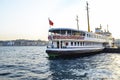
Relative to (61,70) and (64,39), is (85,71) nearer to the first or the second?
(61,70)

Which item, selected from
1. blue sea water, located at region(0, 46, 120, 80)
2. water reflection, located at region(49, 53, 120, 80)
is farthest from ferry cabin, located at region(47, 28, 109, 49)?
water reflection, located at region(49, 53, 120, 80)

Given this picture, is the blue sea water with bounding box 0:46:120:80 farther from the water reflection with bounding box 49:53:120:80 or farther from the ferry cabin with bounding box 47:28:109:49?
the ferry cabin with bounding box 47:28:109:49

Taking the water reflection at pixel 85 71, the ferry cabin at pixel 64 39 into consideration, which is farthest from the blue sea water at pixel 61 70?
the ferry cabin at pixel 64 39

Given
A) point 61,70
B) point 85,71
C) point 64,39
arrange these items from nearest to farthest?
point 85,71 < point 61,70 < point 64,39

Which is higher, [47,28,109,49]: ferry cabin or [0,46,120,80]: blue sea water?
[47,28,109,49]: ferry cabin

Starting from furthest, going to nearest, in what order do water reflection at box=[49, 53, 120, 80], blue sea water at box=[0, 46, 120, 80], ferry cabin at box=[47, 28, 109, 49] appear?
ferry cabin at box=[47, 28, 109, 49]
blue sea water at box=[0, 46, 120, 80]
water reflection at box=[49, 53, 120, 80]

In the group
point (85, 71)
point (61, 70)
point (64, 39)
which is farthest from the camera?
point (64, 39)

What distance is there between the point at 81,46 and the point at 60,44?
6.10m

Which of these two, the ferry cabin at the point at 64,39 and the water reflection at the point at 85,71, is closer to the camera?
the water reflection at the point at 85,71

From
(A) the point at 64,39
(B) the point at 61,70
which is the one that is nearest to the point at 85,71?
(B) the point at 61,70

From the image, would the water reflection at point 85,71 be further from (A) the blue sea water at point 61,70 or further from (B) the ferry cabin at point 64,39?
(B) the ferry cabin at point 64,39

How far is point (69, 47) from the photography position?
111ft

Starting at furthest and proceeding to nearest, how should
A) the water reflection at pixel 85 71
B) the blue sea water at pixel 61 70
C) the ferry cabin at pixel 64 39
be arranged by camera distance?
1. the ferry cabin at pixel 64 39
2. the blue sea water at pixel 61 70
3. the water reflection at pixel 85 71

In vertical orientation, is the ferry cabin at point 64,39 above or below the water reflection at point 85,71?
above
